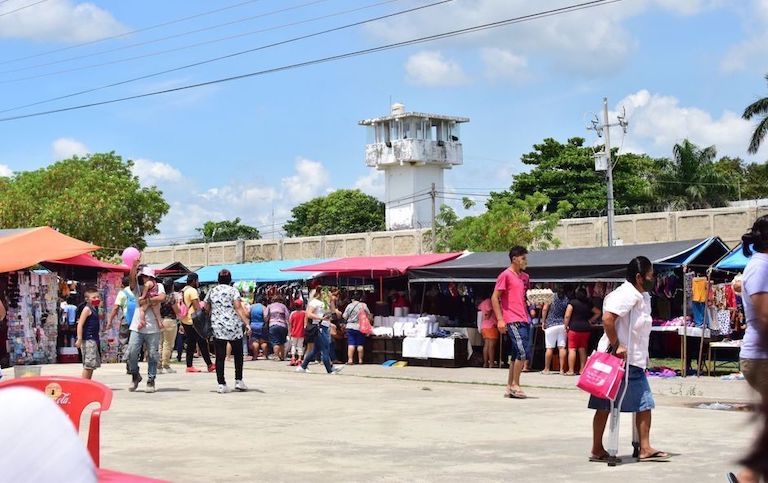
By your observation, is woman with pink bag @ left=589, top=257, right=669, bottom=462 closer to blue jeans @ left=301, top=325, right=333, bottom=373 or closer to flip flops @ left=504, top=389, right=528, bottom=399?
flip flops @ left=504, top=389, right=528, bottom=399

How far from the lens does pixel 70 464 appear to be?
2.70 m

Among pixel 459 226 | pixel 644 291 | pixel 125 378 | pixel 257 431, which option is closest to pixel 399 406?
pixel 257 431

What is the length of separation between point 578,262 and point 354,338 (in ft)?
19.1

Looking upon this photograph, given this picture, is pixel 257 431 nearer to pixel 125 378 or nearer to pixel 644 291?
pixel 644 291

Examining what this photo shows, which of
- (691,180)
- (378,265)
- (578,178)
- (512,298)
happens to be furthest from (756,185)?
(512,298)

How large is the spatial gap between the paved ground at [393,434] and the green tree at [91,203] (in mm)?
27430

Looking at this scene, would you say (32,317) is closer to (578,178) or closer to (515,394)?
(515,394)

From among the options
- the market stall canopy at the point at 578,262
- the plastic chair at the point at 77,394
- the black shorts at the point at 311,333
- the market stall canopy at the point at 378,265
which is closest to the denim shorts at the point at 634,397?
the plastic chair at the point at 77,394

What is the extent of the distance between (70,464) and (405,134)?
82.6m

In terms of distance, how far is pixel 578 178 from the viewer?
204 feet

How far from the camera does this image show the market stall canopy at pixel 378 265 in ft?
77.2

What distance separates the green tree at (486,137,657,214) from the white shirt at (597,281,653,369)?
51208 millimetres

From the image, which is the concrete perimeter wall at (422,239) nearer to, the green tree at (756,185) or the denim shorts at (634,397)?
the green tree at (756,185)

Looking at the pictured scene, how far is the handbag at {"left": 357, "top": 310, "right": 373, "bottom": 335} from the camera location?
23.2 m
